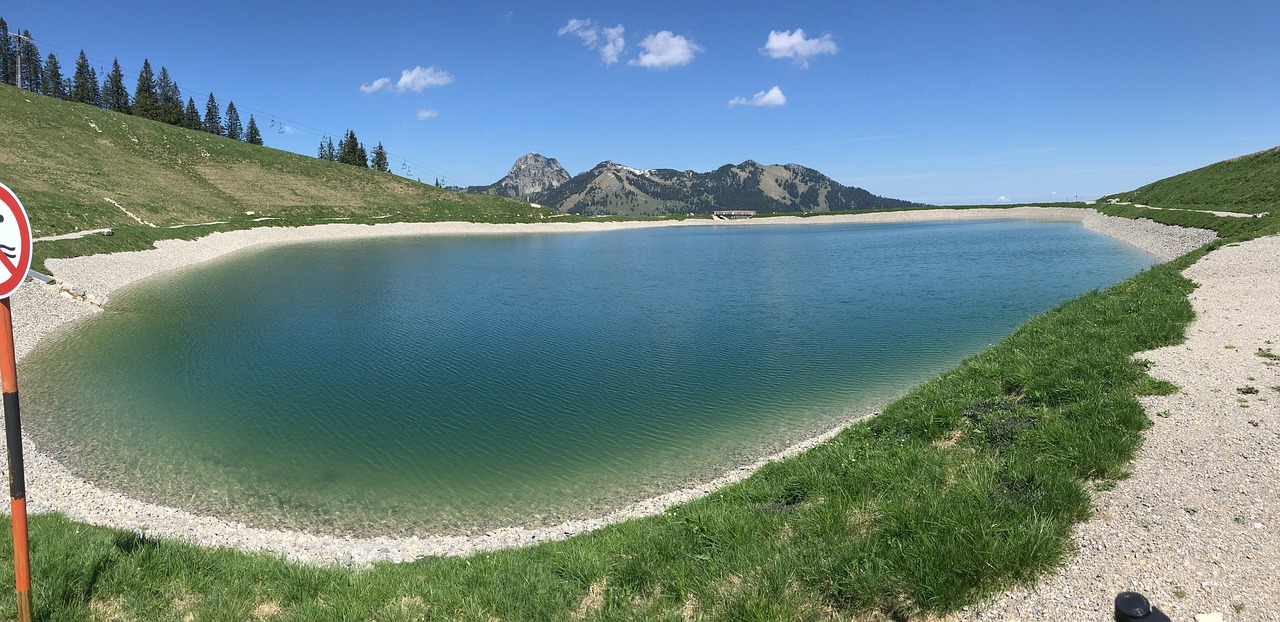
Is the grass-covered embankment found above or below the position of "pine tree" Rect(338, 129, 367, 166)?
below

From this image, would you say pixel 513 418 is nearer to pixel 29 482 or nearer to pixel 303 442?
pixel 303 442

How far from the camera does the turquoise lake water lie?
42.7 ft

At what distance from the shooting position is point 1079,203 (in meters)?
152

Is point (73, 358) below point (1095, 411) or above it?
below

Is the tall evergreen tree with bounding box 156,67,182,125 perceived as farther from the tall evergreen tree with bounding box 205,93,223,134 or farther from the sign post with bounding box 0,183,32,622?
the sign post with bounding box 0,183,32,622

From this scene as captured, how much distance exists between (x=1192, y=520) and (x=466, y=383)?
18.2m

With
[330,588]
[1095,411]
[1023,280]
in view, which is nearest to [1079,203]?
[1023,280]

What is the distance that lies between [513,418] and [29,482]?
1034 centimetres

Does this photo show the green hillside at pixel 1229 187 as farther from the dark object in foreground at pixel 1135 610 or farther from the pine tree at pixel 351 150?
the pine tree at pixel 351 150

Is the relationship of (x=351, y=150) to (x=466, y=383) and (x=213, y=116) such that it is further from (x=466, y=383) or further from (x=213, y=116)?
(x=466, y=383)

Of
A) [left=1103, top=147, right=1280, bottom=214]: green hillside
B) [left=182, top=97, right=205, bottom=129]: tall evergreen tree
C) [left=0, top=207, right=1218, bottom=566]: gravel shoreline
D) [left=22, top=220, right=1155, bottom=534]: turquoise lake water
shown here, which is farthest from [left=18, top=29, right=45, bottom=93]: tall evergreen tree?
[left=1103, top=147, right=1280, bottom=214]: green hillside

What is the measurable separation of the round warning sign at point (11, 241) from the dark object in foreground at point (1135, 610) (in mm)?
9308

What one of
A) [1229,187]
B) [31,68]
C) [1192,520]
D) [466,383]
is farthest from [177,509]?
[31,68]

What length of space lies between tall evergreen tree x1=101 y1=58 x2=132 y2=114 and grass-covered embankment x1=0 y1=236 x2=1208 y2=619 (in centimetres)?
17395
